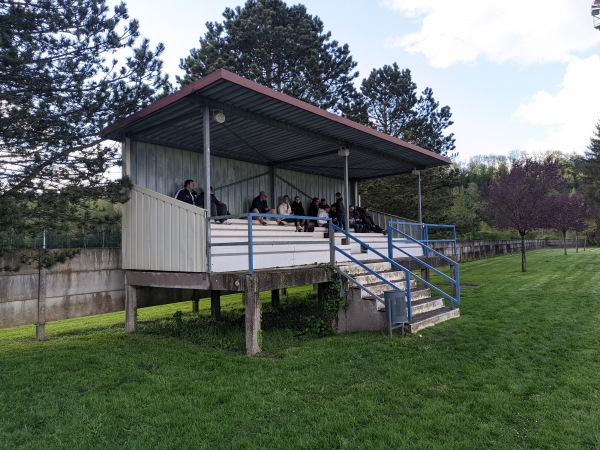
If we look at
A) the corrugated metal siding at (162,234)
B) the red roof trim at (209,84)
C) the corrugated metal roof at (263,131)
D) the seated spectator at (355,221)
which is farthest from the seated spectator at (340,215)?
the corrugated metal siding at (162,234)

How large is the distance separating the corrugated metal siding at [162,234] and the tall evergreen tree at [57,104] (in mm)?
602

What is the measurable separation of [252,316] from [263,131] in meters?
4.08

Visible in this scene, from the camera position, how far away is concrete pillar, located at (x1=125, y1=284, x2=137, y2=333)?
784cm

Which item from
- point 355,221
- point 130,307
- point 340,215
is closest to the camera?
point 130,307

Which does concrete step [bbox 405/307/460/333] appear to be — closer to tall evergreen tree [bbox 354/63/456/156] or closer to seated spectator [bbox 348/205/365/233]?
seated spectator [bbox 348/205/365/233]

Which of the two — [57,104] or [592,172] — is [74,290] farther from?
[592,172]

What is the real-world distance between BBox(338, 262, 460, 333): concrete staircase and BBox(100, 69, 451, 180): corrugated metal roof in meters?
2.85

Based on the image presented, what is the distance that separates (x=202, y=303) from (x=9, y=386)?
9328 mm

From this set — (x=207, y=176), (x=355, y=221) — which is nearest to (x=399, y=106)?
(x=355, y=221)

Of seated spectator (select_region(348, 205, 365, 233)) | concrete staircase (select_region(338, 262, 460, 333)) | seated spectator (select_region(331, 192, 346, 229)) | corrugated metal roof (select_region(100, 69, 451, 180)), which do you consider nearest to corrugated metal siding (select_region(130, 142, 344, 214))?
corrugated metal roof (select_region(100, 69, 451, 180))

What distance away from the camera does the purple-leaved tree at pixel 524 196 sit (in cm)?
1767

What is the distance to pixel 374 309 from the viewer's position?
23.0ft

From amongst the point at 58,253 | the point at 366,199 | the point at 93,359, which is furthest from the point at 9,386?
the point at 366,199

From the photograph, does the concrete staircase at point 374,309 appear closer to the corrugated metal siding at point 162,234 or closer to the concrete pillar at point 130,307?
the corrugated metal siding at point 162,234
